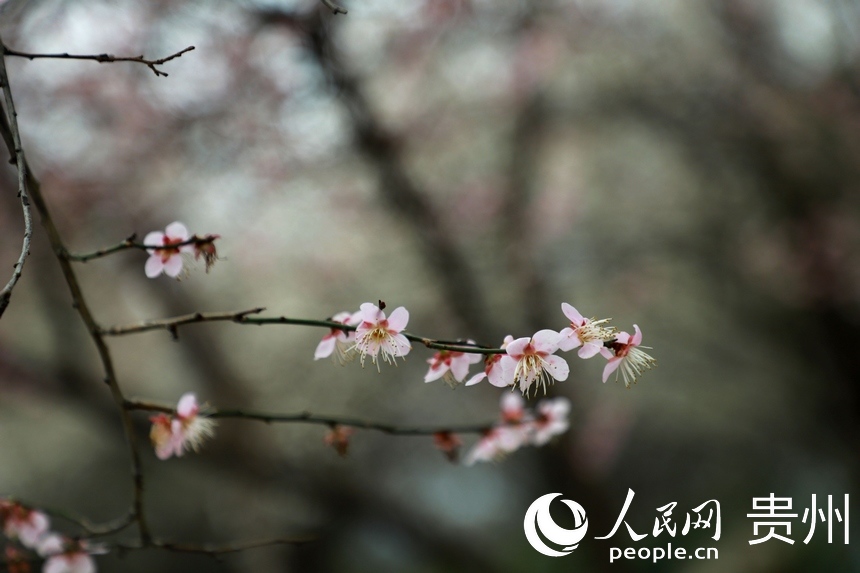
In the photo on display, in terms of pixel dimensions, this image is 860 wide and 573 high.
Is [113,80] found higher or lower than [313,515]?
higher

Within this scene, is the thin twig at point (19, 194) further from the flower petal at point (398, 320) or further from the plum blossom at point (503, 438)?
the plum blossom at point (503, 438)

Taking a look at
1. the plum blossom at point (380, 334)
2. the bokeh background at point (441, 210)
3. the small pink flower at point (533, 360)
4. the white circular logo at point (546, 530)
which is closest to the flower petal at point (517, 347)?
the small pink flower at point (533, 360)

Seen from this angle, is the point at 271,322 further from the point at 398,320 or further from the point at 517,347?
the point at 517,347

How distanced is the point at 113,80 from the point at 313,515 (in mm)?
2402

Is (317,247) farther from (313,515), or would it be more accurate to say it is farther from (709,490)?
(709,490)

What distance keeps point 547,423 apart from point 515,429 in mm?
70

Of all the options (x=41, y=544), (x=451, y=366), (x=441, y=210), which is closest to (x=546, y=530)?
(x=451, y=366)

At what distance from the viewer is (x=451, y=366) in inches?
32.6

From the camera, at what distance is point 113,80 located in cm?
231

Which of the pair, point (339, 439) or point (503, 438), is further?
point (503, 438)

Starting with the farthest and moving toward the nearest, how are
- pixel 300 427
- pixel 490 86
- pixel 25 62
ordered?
pixel 300 427, pixel 490 86, pixel 25 62

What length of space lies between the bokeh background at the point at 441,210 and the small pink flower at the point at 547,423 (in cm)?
113

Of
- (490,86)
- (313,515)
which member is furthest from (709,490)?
(490,86)

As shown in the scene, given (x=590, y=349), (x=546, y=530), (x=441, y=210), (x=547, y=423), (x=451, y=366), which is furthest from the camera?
(x=441, y=210)
